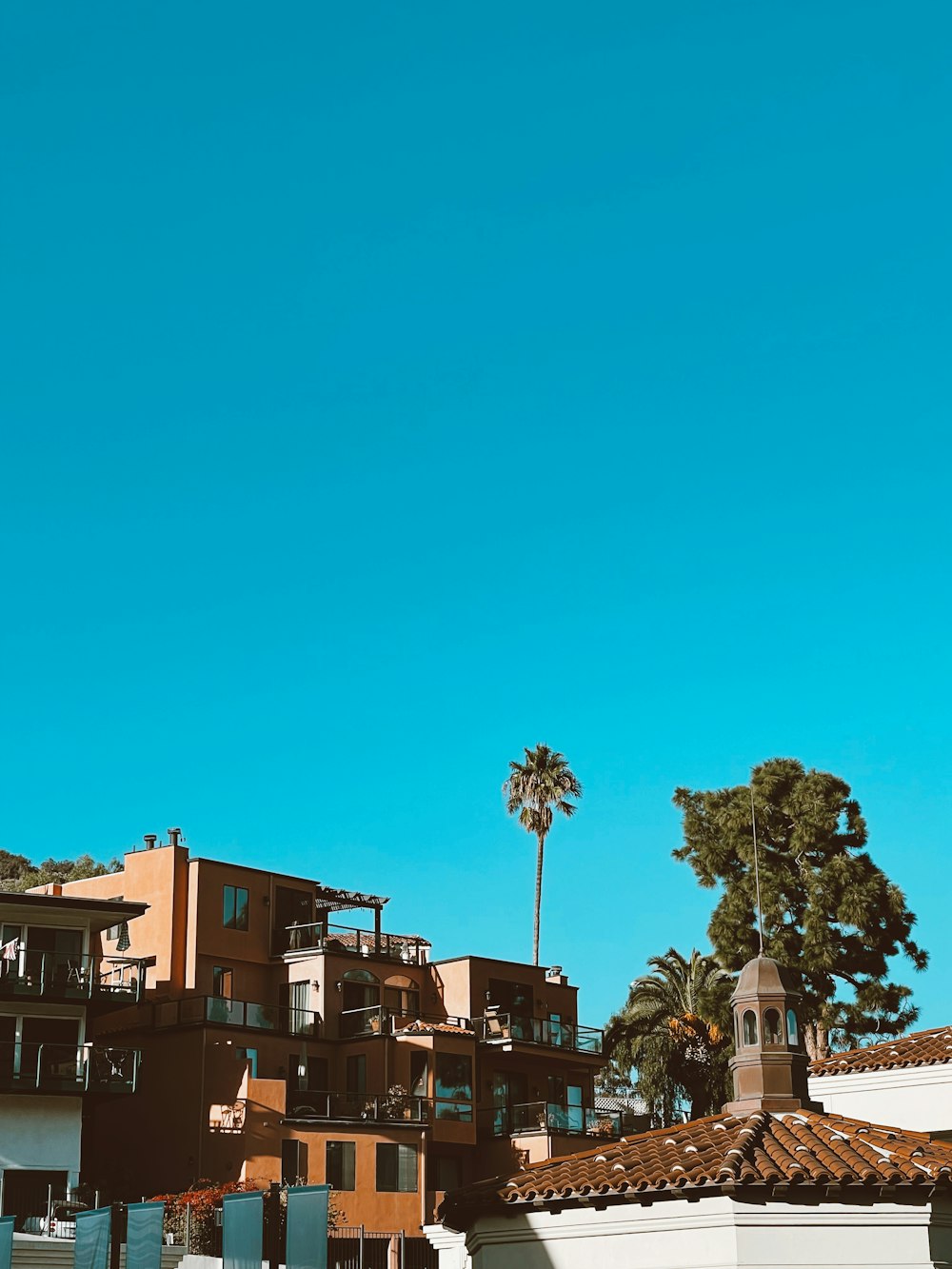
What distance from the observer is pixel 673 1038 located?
68.2 m

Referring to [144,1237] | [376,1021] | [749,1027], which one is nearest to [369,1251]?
[376,1021]

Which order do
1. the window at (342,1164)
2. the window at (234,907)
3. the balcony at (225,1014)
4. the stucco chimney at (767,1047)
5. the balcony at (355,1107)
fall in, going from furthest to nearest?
the window at (234,907) → the balcony at (225,1014) → the balcony at (355,1107) → the window at (342,1164) → the stucco chimney at (767,1047)

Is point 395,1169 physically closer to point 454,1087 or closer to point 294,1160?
point 294,1160

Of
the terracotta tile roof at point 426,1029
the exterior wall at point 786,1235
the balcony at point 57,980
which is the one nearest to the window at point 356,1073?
the terracotta tile roof at point 426,1029

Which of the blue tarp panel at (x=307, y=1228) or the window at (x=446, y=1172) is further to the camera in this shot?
the window at (x=446, y=1172)

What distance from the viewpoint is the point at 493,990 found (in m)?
66.6

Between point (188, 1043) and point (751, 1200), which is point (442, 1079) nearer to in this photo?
point (188, 1043)

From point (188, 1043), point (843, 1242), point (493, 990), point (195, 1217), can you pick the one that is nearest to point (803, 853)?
point (493, 990)

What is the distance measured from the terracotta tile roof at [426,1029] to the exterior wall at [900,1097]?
31.6 meters

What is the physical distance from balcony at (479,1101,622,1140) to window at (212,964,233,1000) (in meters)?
10.3

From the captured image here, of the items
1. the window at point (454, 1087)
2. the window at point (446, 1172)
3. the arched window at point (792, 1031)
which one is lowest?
the window at point (446, 1172)

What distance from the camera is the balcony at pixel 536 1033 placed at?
208 ft

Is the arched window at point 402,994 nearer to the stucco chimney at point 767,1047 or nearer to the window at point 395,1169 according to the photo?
the window at point 395,1169

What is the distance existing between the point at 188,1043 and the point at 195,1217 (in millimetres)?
10989
